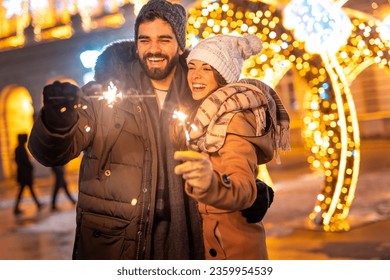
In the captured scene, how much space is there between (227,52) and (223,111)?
29cm

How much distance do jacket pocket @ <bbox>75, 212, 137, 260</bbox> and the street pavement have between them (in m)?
2.40

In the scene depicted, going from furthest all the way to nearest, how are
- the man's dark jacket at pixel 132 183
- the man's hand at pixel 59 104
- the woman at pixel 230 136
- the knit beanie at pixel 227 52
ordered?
1. the man's dark jacket at pixel 132 183
2. the knit beanie at pixel 227 52
3. the man's hand at pixel 59 104
4. the woman at pixel 230 136

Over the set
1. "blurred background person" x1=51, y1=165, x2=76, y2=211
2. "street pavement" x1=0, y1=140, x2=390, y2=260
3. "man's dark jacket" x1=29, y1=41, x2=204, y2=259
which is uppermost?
"man's dark jacket" x1=29, y1=41, x2=204, y2=259

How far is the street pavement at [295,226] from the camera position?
493 centimetres

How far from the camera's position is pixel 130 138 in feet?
8.12

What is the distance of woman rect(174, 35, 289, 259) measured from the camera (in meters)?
2.02

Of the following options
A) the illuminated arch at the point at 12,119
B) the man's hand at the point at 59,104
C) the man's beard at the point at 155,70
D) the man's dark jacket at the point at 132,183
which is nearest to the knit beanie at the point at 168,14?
the man's beard at the point at 155,70

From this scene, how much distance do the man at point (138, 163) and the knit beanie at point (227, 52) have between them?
0.20 metres

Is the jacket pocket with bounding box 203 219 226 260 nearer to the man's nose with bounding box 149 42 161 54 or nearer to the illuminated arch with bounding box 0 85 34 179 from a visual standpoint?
the man's nose with bounding box 149 42 161 54

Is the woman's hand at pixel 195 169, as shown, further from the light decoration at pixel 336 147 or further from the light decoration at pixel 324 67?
the light decoration at pixel 336 147

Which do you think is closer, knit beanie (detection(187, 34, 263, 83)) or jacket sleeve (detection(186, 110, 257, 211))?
jacket sleeve (detection(186, 110, 257, 211))

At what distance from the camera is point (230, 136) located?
2152mm

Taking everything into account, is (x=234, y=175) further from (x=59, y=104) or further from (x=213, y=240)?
(x=59, y=104)

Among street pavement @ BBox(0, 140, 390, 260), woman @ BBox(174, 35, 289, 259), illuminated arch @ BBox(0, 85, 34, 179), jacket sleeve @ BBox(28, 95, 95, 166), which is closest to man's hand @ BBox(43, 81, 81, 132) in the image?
jacket sleeve @ BBox(28, 95, 95, 166)
